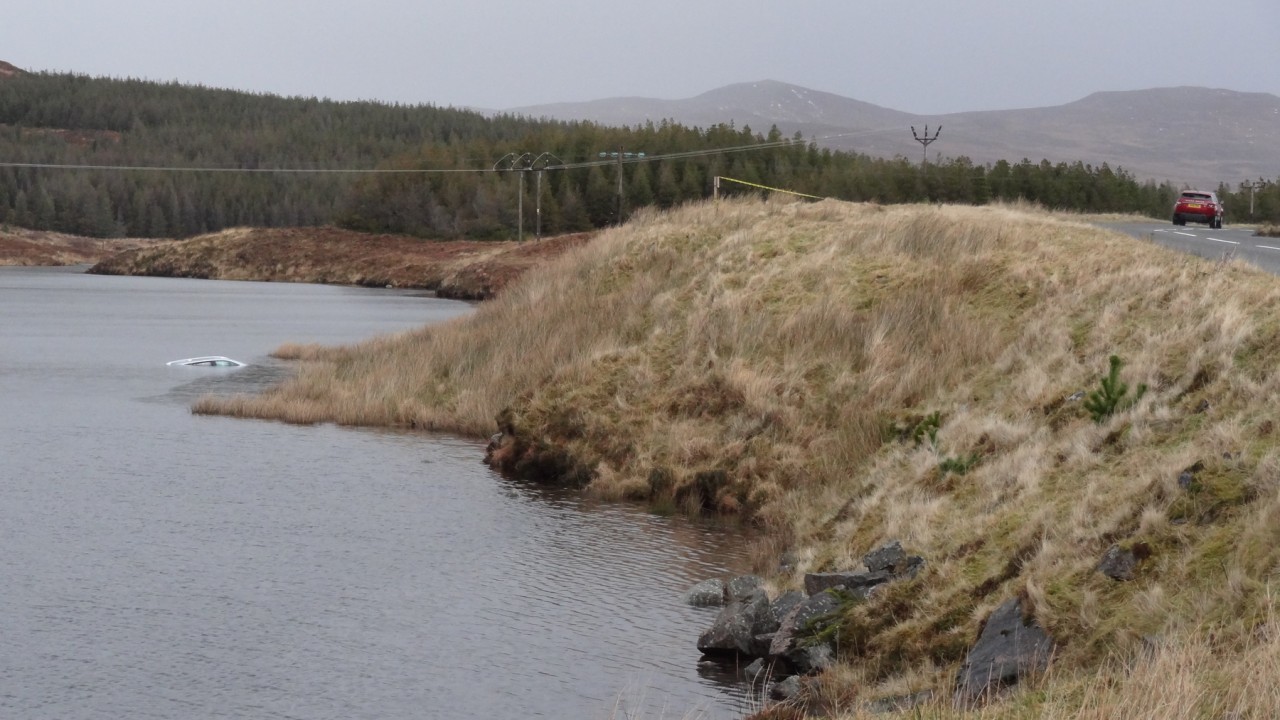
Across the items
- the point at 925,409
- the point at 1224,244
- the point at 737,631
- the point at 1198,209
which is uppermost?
the point at 1198,209

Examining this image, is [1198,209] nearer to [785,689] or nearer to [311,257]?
[785,689]

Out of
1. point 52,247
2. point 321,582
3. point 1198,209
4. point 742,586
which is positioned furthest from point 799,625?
point 52,247

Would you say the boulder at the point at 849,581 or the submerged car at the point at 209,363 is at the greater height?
the boulder at the point at 849,581

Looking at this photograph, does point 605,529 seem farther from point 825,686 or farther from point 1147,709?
point 1147,709

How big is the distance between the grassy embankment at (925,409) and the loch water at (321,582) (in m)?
1.54

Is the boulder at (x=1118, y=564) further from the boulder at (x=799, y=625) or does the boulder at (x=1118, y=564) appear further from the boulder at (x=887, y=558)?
the boulder at (x=799, y=625)

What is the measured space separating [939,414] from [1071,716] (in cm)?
1157

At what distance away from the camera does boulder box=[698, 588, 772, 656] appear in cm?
1373

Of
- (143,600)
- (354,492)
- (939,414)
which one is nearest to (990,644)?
(939,414)

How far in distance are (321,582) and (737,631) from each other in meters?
5.78

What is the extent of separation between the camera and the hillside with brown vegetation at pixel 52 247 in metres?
144

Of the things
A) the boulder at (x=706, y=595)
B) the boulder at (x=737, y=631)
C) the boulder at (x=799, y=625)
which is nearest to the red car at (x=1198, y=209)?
the boulder at (x=706, y=595)

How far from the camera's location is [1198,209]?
4650cm

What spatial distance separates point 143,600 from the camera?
626 inches
